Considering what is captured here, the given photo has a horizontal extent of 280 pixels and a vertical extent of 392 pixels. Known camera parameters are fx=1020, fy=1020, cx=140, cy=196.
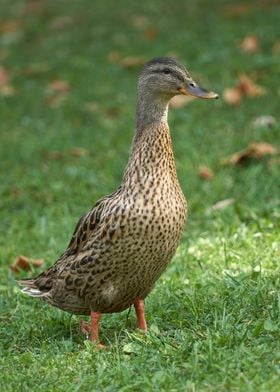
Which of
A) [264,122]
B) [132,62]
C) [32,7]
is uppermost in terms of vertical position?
[32,7]

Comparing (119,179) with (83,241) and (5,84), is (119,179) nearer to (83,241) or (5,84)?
(83,241)

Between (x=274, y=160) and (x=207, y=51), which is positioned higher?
(x=207, y=51)

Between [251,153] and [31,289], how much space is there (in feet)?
10.7

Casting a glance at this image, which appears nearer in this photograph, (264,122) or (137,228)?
(137,228)

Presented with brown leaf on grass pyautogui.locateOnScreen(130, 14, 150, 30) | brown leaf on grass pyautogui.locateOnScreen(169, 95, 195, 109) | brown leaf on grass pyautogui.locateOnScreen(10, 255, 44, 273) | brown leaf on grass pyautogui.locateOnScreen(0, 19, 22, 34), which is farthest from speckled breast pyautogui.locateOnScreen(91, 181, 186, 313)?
brown leaf on grass pyautogui.locateOnScreen(0, 19, 22, 34)

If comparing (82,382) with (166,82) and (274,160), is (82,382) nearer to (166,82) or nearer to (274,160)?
(166,82)

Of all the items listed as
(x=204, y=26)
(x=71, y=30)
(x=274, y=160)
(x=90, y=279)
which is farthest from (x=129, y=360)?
(x=71, y=30)

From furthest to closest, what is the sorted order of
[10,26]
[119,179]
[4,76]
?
[10,26]
[4,76]
[119,179]

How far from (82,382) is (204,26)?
30.2 ft

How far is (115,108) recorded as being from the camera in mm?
11008

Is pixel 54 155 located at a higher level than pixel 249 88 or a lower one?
lower

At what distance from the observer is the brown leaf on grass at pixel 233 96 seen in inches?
407

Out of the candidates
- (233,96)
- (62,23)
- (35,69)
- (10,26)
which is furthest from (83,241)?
(10,26)

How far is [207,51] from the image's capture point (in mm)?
12078
